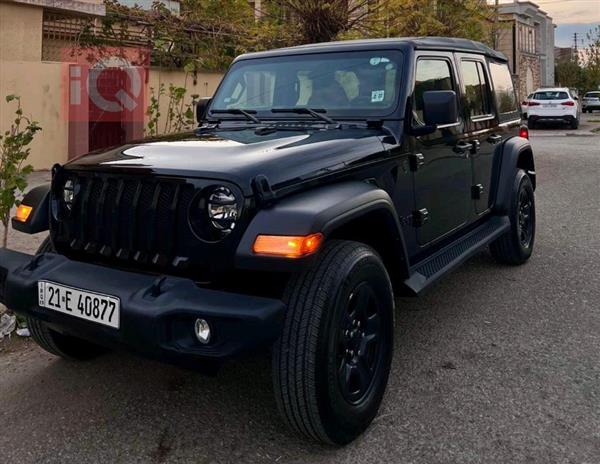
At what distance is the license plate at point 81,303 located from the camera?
2517mm

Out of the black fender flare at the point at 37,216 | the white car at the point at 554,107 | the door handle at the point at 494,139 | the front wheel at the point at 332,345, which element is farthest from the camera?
the white car at the point at 554,107

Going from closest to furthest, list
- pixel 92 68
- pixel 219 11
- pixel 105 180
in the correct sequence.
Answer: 1. pixel 105 180
2. pixel 92 68
3. pixel 219 11

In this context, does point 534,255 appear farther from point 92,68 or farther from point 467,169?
point 92,68

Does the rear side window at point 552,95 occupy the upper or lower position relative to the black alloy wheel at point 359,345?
upper

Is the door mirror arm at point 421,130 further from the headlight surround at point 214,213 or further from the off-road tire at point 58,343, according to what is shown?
the off-road tire at point 58,343

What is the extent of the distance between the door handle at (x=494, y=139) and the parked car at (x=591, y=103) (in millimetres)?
41933

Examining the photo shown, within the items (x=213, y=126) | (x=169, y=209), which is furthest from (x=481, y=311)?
(x=169, y=209)

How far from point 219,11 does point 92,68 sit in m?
3.45

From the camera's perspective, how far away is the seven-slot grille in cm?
262

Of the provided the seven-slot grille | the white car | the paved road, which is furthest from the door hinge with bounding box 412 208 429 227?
the white car

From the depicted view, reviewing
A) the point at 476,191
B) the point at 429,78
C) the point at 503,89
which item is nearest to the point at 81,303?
the point at 429,78

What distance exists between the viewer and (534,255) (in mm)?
6016

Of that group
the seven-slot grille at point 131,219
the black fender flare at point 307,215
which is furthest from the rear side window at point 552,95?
the seven-slot grille at point 131,219

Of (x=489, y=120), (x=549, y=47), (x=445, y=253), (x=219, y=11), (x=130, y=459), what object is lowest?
(x=130, y=459)
